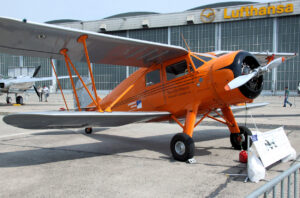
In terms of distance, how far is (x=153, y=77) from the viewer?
6996mm

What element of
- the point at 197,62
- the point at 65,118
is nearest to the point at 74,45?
the point at 65,118

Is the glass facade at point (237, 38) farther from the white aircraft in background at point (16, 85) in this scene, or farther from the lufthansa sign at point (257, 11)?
the white aircraft in background at point (16, 85)

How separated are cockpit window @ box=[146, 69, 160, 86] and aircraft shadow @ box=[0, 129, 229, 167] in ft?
5.93

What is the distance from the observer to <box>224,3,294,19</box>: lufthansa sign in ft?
125

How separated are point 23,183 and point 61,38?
3.15 m

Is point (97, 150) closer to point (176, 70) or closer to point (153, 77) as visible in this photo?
point (153, 77)

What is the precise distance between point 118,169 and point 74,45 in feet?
10.7

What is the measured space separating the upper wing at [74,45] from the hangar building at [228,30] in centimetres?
2759

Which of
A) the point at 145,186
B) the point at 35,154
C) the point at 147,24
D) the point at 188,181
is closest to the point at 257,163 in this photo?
the point at 188,181

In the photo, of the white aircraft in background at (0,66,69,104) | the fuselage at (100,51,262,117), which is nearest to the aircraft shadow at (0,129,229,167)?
the fuselage at (100,51,262,117)

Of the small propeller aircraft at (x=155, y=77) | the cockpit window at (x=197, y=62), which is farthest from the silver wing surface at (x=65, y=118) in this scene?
the cockpit window at (x=197, y=62)

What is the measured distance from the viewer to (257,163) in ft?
13.5

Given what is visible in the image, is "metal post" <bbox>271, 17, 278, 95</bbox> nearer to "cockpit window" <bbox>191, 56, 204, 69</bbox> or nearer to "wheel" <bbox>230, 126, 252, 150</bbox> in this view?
"wheel" <bbox>230, 126, 252, 150</bbox>

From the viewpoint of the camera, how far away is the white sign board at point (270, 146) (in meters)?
4.31
